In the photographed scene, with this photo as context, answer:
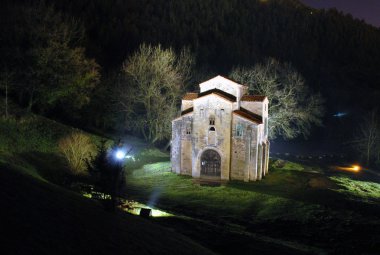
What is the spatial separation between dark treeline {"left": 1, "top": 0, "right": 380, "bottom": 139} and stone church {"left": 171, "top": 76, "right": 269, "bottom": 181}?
28.3m

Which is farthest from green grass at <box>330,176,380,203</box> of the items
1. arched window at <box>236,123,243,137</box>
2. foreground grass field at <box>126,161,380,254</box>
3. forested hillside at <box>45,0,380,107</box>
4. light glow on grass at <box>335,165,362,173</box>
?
forested hillside at <box>45,0,380,107</box>

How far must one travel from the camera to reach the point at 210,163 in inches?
Answer: 1711

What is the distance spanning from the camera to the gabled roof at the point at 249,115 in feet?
139

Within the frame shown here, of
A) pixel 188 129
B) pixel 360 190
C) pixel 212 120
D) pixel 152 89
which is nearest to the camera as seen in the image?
pixel 360 190

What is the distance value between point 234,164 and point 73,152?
1612 centimetres

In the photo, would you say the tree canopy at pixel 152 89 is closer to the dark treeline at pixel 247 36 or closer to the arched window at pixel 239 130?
the dark treeline at pixel 247 36

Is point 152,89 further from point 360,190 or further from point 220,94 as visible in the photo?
point 360,190

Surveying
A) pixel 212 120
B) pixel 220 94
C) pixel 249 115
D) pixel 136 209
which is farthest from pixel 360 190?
pixel 136 209

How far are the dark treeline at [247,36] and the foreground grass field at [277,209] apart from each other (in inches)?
1348

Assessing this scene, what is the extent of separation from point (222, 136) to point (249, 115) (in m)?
3.72

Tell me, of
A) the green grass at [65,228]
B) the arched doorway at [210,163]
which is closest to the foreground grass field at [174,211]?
the green grass at [65,228]

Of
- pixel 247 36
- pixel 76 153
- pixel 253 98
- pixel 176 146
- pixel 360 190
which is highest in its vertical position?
pixel 247 36

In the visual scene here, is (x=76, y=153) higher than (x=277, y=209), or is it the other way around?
(x=76, y=153)

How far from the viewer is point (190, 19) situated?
5418 inches
